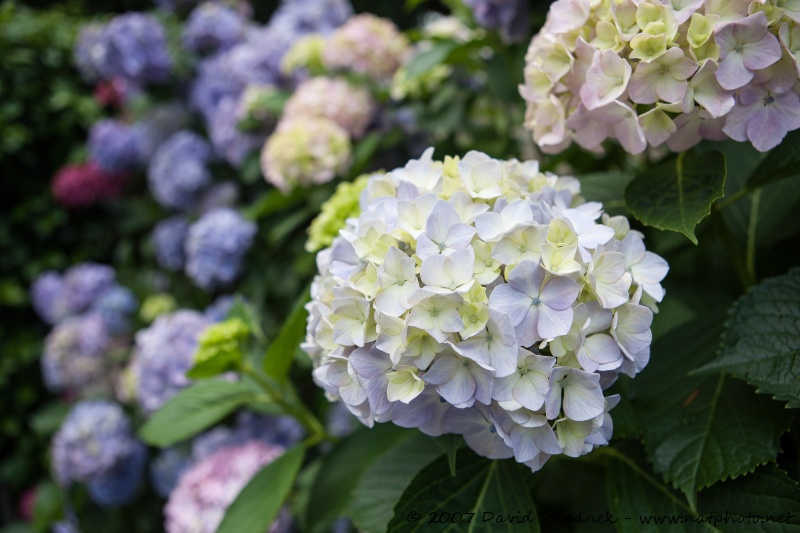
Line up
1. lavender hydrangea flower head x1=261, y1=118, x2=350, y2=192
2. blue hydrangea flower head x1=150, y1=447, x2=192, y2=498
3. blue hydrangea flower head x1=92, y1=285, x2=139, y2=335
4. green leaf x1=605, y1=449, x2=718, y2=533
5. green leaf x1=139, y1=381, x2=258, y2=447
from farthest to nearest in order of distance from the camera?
1. blue hydrangea flower head x1=92, y1=285, x2=139, y2=335
2. blue hydrangea flower head x1=150, y1=447, x2=192, y2=498
3. lavender hydrangea flower head x1=261, y1=118, x2=350, y2=192
4. green leaf x1=139, y1=381, x2=258, y2=447
5. green leaf x1=605, y1=449, x2=718, y2=533

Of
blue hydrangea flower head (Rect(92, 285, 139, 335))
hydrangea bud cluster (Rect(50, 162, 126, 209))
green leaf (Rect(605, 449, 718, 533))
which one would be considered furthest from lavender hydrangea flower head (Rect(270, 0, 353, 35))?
green leaf (Rect(605, 449, 718, 533))

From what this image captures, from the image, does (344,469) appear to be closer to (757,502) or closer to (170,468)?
(757,502)

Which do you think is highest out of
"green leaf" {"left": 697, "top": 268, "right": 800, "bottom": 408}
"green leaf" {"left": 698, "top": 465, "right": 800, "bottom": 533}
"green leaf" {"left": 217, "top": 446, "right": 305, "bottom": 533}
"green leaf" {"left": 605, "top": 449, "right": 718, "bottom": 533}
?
"green leaf" {"left": 697, "top": 268, "right": 800, "bottom": 408}

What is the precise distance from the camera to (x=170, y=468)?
1.54 m

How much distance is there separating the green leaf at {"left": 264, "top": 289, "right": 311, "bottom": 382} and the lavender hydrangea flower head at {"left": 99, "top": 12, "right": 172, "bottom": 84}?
1258 mm

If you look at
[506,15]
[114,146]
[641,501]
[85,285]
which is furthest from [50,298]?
[641,501]

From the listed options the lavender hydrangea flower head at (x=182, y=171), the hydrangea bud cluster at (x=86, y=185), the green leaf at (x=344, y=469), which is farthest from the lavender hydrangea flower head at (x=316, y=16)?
the green leaf at (x=344, y=469)

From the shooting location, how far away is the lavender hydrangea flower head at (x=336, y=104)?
1327 millimetres

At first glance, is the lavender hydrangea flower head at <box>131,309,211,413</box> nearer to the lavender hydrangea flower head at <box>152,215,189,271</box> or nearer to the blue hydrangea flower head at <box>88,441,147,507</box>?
the blue hydrangea flower head at <box>88,441,147,507</box>

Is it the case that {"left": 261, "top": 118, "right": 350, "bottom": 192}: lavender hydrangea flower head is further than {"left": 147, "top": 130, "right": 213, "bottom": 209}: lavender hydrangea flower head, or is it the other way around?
{"left": 147, "top": 130, "right": 213, "bottom": 209}: lavender hydrangea flower head

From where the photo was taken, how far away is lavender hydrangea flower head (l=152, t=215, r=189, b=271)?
5.90 feet

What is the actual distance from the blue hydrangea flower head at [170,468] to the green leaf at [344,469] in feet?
2.33

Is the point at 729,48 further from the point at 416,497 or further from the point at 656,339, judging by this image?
the point at 416,497

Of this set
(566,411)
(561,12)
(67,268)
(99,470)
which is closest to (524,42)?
(561,12)
